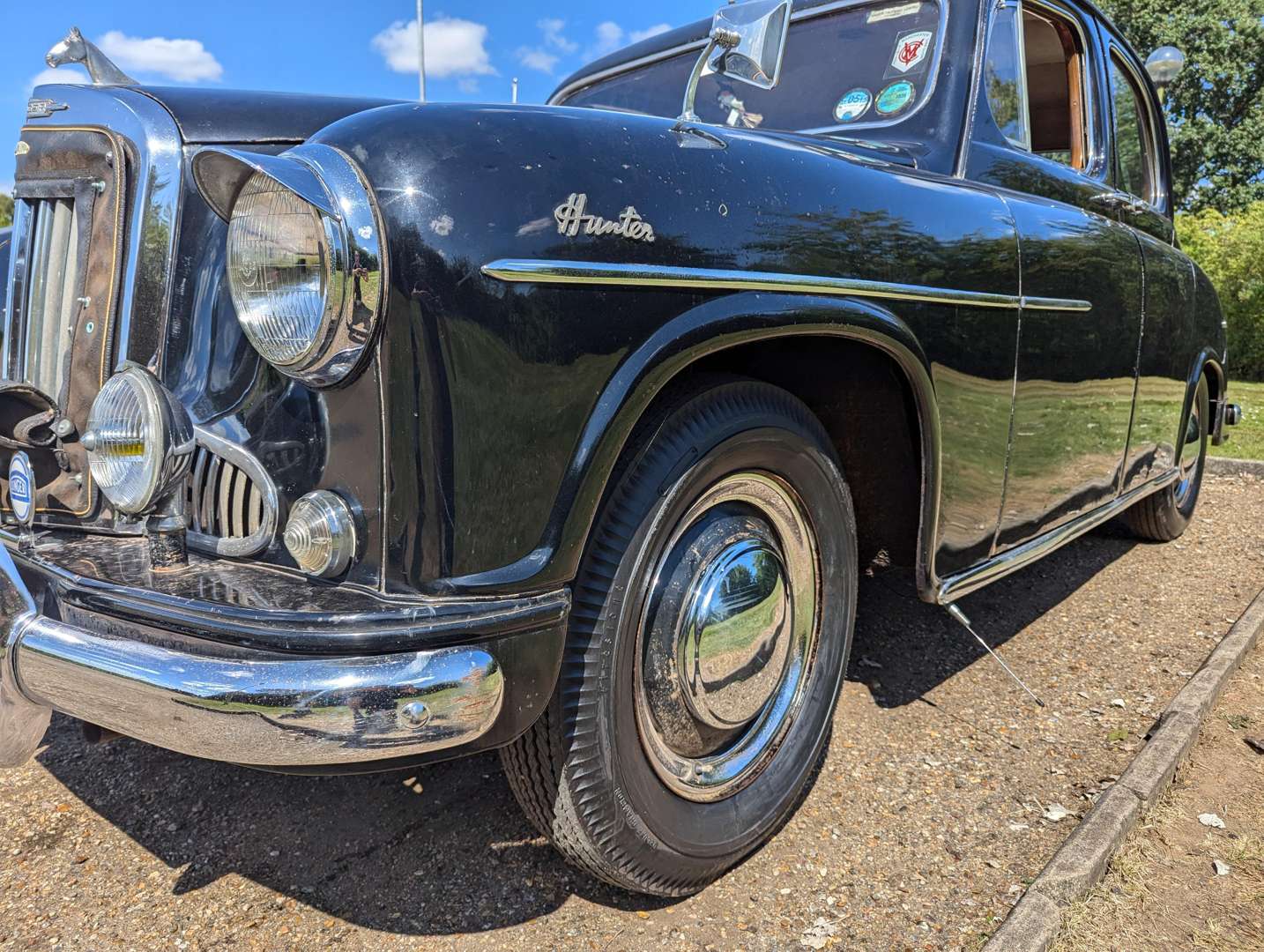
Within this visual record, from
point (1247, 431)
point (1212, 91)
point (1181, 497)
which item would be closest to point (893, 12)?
point (1181, 497)

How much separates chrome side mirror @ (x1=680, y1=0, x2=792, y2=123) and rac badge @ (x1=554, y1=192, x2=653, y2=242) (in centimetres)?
37

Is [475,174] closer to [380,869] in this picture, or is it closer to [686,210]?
[686,210]

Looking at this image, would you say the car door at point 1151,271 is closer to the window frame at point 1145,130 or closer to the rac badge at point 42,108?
the window frame at point 1145,130

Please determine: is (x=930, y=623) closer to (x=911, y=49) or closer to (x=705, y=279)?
(x=911, y=49)

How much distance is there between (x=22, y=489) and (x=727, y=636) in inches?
55.5

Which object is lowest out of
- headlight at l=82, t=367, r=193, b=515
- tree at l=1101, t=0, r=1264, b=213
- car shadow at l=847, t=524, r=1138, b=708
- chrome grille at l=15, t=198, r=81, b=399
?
car shadow at l=847, t=524, r=1138, b=708

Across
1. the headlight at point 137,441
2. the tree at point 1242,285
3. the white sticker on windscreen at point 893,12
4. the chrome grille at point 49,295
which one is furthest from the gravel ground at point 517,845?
the tree at point 1242,285

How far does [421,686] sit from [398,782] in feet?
3.81

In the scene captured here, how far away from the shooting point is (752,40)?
5.71ft

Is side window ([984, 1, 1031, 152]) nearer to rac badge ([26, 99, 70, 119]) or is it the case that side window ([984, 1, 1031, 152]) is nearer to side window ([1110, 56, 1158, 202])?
side window ([1110, 56, 1158, 202])

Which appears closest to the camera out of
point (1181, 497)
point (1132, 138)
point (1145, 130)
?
point (1132, 138)

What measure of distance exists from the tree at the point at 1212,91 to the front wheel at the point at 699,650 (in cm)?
2259

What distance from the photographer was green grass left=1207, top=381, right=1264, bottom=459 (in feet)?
23.2

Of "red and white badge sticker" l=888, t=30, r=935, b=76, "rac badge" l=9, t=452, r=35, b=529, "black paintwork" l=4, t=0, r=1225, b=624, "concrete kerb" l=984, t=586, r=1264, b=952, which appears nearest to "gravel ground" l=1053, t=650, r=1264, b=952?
"concrete kerb" l=984, t=586, r=1264, b=952
